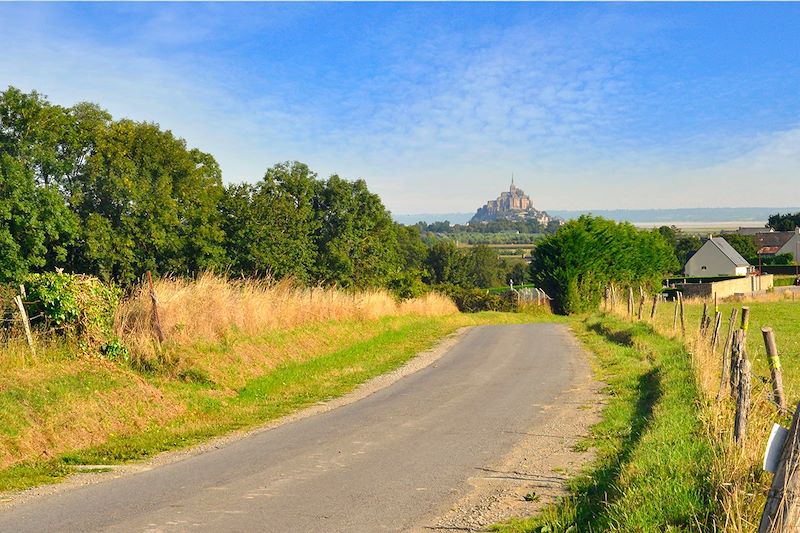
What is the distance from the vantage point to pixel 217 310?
17125mm

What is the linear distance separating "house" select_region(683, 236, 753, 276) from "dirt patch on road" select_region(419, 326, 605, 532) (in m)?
98.8

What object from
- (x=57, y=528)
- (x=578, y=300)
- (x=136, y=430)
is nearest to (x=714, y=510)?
(x=57, y=528)

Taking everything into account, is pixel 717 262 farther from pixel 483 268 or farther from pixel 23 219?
pixel 23 219

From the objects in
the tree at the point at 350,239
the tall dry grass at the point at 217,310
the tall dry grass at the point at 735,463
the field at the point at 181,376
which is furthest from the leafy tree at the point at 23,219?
the tall dry grass at the point at 735,463

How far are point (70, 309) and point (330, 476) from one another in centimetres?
762

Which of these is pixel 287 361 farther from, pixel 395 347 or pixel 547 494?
pixel 547 494

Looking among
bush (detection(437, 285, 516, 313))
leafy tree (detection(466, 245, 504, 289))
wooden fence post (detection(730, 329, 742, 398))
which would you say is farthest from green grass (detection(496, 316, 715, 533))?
leafy tree (detection(466, 245, 504, 289))

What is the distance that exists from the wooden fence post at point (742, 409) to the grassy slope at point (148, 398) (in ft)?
24.0

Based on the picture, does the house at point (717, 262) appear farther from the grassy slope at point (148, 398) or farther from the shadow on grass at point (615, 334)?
the grassy slope at point (148, 398)

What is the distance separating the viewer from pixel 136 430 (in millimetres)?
11258

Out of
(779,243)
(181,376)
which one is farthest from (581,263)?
(779,243)

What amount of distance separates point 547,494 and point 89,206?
34514 millimetres

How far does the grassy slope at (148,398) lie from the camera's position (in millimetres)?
9703

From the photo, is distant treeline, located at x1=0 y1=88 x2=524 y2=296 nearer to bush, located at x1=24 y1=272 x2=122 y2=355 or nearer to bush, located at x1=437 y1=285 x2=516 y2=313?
bush, located at x1=437 y1=285 x2=516 y2=313
